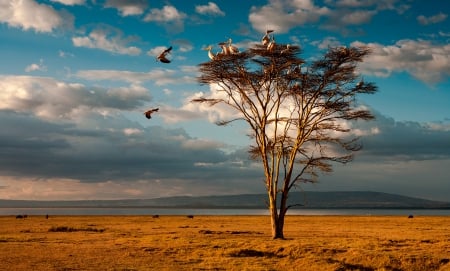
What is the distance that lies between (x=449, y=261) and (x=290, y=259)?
598 centimetres

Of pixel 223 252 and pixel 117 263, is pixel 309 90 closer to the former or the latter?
pixel 223 252

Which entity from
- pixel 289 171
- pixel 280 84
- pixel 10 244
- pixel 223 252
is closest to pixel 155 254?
pixel 223 252

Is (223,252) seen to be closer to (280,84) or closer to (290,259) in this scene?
(290,259)

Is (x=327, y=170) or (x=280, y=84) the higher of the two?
(x=280, y=84)

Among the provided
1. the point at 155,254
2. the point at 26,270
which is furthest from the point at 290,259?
the point at 26,270

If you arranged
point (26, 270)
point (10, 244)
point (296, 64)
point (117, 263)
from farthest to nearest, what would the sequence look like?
point (296, 64), point (10, 244), point (117, 263), point (26, 270)

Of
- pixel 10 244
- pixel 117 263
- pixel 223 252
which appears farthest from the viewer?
pixel 10 244

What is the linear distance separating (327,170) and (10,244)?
17.6m

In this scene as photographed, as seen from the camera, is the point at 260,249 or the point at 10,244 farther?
the point at 10,244

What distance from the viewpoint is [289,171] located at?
1258 inches

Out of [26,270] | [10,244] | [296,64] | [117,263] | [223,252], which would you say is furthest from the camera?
[296,64]

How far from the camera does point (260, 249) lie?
24.7m

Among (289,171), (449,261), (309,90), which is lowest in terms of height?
(449,261)

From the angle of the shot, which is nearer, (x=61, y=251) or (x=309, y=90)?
(x=61, y=251)
